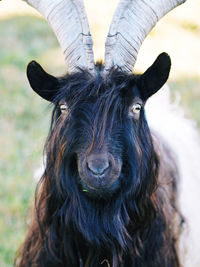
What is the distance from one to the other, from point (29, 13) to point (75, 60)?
36.4 ft

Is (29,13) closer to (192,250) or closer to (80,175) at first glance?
(192,250)

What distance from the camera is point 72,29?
3562mm

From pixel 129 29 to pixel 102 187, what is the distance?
116cm

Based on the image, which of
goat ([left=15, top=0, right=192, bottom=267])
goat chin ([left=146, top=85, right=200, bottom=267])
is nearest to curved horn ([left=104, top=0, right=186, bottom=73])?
goat ([left=15, top=0, right=192, bottom=267])

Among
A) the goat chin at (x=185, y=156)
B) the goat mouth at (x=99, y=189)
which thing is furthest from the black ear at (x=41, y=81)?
the goat chin at (x=185, y=156)

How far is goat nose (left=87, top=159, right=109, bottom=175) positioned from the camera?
9.63 ft

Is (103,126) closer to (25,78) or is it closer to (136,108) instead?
(136,108)

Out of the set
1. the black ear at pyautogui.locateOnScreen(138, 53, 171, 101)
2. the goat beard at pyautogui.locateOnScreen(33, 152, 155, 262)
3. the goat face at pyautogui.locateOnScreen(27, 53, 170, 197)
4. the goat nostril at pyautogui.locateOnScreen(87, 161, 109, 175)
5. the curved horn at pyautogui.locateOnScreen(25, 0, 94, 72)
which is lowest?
the goat beard at pyautogui.locateOnScreen(33, 152, 155, 262)

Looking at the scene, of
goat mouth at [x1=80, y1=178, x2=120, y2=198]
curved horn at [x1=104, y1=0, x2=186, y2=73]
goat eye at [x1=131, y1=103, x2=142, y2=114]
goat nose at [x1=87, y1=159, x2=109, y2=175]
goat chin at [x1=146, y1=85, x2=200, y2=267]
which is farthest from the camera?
goat chin at [x1=146, y1=85, x2=200, y2=267]

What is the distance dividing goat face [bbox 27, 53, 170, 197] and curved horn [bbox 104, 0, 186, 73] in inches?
6.7

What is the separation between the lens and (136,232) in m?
3.51

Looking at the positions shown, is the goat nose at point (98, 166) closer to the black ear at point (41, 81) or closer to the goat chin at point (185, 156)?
the black ear at point (41, 81)

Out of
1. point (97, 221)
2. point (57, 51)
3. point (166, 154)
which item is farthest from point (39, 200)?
point (57, 51)

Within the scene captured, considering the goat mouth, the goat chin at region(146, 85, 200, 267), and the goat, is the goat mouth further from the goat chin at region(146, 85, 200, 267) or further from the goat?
the goat chin at region(146, 85, 200, 267)
